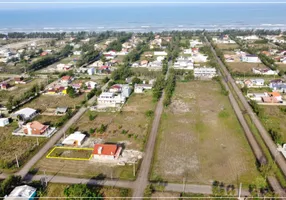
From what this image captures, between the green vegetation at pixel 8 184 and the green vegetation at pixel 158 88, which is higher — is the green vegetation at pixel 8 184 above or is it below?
below

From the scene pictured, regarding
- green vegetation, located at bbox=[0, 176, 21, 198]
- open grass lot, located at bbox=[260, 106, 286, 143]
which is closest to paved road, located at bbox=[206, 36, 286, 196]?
open grass lot, located at bbox=[260, 106, 286, 143]

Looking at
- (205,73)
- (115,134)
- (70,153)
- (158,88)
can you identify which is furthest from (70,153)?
(205,73)

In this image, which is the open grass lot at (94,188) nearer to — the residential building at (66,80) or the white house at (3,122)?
the white house at (3,122)

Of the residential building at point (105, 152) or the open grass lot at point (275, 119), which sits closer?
the residential building at point (105, 152)

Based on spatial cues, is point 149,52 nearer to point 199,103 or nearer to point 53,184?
point 199,103

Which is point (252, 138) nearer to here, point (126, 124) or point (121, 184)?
point (126, 124)

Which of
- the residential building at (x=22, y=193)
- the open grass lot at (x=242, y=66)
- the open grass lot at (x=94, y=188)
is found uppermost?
the open grass lot at (x=242, y=66)

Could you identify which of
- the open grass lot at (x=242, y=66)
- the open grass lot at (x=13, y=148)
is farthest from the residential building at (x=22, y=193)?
the open grass lot at (x=242, y=66)
